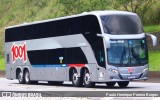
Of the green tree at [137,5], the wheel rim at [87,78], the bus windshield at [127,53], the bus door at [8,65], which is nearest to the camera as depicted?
the bus windshield at [127,53]

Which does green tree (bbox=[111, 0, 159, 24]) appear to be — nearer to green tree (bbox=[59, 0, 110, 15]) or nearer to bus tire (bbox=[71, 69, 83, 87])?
green tree (bbox=[59, 0, 110, 15])

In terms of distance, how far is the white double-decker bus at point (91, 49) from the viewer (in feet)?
93.0

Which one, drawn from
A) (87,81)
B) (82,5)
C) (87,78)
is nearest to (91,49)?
(87,78)

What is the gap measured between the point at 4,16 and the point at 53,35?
51.5 meters

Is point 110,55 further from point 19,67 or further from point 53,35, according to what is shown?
point 19,67

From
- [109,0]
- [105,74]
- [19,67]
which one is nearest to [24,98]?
[105,74]

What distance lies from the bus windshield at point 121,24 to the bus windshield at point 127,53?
55cm

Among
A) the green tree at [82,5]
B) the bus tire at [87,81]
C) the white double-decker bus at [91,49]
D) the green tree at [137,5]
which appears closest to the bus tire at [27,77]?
the white double-decker bus at [91,49]

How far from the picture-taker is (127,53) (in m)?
28.6

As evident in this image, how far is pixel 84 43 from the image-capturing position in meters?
30.0

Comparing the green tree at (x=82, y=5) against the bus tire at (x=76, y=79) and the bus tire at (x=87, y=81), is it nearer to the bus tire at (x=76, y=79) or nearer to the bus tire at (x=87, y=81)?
the bus tire at (x=76, y=79)

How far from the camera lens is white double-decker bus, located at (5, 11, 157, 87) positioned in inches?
1117

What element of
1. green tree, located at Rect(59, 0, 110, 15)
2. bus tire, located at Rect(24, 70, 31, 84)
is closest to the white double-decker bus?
bus tire, located at Rect(24, 70, 31, 84)

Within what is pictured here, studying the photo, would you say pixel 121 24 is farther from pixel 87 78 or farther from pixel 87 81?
pixel 87 81
